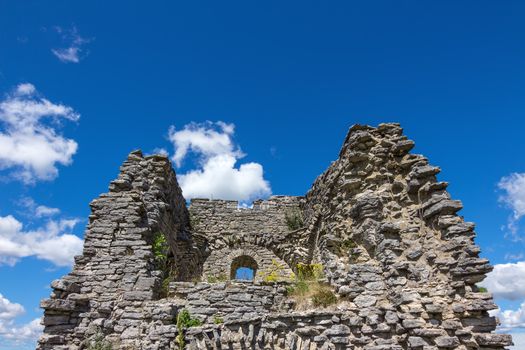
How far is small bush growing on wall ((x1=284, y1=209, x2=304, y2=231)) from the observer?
15.4m

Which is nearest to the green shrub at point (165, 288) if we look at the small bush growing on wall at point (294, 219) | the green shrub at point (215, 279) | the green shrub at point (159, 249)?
the green shrub at point (159, 249)

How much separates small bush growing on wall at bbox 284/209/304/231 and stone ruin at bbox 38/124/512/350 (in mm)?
4749

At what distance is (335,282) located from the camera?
789 centimetres

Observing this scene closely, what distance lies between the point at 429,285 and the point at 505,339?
1.37 meters

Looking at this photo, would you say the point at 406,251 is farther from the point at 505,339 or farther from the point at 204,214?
the point at 204,214

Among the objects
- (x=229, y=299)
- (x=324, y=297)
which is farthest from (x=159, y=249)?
(x=324, y=297)

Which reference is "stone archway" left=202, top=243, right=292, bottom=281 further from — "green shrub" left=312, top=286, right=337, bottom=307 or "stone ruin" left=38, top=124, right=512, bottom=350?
"green shrub" left=312, top=286, right=337, bottom=307

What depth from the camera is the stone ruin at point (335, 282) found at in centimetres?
655

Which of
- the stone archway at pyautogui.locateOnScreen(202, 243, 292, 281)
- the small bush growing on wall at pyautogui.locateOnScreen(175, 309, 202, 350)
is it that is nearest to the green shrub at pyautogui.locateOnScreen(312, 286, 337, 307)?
the small bush growing on wall at pyautogui.locateOnScreen(175, 309, 202, 350)

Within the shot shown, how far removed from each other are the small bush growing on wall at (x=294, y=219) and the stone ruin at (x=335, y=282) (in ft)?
15.6

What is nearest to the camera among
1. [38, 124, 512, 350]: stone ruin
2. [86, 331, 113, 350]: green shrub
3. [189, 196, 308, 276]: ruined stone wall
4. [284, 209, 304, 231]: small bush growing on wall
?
[38, 124, 512, 350]: stone ruin

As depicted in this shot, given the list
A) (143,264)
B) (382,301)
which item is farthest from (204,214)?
(382,301)

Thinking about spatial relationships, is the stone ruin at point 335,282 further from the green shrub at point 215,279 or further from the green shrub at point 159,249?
the green shrub at point 215,279

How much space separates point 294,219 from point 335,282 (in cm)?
772
